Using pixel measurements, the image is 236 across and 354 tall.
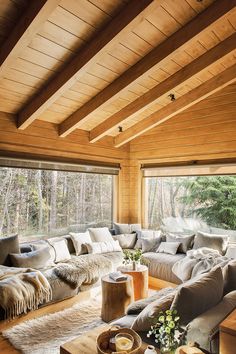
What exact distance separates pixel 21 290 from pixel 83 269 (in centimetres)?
94

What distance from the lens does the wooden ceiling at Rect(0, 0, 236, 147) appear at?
8.40ft

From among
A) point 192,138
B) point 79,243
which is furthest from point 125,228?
point 192,138

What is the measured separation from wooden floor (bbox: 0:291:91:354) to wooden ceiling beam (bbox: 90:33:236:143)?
2.76m

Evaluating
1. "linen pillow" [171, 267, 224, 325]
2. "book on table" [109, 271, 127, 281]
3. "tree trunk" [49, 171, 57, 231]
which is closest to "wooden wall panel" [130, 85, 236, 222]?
"tree trunk" [49, 171, 57, 231]

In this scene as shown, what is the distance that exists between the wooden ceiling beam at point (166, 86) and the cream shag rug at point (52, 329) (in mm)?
2956

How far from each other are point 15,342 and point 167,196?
3.69 m

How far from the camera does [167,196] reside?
18.1 feet

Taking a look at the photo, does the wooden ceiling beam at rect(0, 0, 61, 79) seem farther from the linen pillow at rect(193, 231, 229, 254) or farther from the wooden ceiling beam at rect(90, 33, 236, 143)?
the linen pillow at rect(193, 231, 229, 254)

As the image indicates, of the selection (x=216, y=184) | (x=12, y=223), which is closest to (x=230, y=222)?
(x=216, y=184)

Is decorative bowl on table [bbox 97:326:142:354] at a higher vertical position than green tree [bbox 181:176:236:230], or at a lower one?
lower

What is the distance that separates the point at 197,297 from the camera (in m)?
1.91

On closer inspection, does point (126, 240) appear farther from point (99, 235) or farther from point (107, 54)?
point (107, 54)

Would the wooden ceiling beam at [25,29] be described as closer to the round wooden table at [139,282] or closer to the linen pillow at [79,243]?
the linen pillow at [79,243]

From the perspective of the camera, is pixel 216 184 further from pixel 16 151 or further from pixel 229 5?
pixel 16 151
